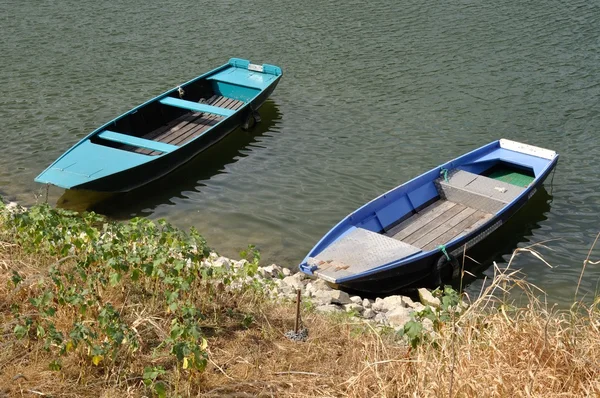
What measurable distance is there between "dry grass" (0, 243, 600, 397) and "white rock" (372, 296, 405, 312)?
101 inches

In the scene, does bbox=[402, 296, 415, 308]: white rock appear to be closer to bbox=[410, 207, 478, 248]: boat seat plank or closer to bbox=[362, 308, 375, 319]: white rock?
bbox=[362, 308, 375, 319]: white rock

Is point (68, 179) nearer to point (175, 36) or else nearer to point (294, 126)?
point (294, 126)

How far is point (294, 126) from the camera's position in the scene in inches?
614

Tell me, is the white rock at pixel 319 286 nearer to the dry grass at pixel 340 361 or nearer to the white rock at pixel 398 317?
the white rock at pixel 398 317

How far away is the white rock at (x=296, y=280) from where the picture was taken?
32.8 feet

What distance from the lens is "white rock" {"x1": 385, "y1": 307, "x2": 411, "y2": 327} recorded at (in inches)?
354

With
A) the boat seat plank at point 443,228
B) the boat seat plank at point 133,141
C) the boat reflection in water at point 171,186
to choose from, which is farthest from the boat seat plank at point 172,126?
the boat seat plank at point 443,228

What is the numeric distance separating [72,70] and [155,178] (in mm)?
6414

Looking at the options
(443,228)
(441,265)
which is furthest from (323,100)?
(441,265)

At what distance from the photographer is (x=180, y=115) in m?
15.6

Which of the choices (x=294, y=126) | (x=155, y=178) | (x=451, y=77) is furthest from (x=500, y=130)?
(x=155, y=178)

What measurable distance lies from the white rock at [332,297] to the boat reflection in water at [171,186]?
13.4ft

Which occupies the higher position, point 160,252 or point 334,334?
point 160,252

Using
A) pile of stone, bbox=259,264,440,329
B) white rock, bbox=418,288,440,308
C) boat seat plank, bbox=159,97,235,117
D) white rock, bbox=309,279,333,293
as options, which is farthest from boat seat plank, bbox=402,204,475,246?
boat seat plank, bbox=159,97,235,117
